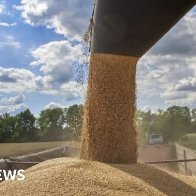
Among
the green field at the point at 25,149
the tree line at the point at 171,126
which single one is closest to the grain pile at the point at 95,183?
the green field at the point at 25,149

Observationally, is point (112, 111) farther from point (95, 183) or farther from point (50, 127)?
point (50, 127)

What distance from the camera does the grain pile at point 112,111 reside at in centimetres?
465

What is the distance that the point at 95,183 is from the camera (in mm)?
3455

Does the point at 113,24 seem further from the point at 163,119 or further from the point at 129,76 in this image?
the point at 163,119

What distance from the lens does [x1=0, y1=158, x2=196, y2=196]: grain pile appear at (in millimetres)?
3342

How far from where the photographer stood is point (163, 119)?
2491 cm

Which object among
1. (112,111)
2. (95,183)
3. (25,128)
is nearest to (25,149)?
(112,111)

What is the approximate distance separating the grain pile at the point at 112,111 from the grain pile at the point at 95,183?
482 millimetres

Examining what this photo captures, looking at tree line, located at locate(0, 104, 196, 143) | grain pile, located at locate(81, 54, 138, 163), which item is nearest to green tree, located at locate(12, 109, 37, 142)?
tree line, located at locate(0, 104, 196, 143)

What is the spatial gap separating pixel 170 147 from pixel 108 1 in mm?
8977

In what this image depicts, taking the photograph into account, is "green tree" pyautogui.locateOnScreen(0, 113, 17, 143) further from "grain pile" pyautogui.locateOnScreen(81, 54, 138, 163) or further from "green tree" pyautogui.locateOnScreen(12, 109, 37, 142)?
"grain pile" pyautogui.locateOnScreen(81, 54, 138, 163)

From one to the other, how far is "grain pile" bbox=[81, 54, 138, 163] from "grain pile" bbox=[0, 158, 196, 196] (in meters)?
0.48

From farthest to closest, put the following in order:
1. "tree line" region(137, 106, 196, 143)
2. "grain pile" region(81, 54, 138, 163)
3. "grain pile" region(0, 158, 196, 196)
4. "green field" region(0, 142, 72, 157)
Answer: "tree line" region(137, 106, 196, 143) → "green field" region(0, 142, 72, 157) → "grain pile" region(81, 54, 138, 163) → "grain pile" region(0, 158, 196, 196)

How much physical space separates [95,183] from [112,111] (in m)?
1.43
